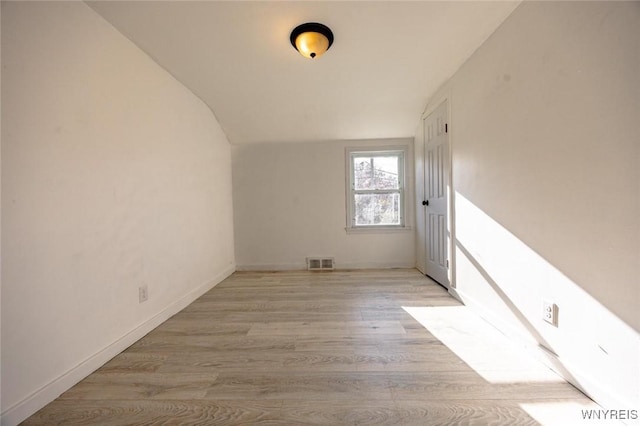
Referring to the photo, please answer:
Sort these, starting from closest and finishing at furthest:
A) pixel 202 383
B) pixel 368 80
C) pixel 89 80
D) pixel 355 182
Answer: pixel 202 383, pixel 89 80, pixel 368 80, pixel 355 182

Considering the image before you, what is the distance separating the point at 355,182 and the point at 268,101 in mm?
1726

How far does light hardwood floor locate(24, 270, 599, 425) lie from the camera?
1137 mm

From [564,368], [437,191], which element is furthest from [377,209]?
[564,368]

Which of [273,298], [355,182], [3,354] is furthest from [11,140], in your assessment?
[355,182]

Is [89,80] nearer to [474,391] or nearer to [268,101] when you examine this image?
[268,101]

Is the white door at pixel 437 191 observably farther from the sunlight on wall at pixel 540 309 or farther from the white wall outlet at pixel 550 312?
the white wall outlet at pixel 550 312

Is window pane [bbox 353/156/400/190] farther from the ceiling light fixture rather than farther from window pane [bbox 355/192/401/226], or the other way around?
the ceiling light fixture

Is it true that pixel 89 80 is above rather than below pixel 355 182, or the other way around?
above

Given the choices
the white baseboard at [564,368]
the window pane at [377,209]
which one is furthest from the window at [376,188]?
the white baseboard at [564,368]

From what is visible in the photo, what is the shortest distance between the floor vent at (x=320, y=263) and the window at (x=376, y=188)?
2.20 ft

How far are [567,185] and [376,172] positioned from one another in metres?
2.67

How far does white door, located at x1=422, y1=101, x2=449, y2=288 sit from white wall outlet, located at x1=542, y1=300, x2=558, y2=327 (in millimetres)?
1239

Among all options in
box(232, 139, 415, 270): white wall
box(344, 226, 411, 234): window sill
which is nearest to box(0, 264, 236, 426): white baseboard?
box(232, 139, 415, 270): white wall

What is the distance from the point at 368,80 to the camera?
2.62 meters
